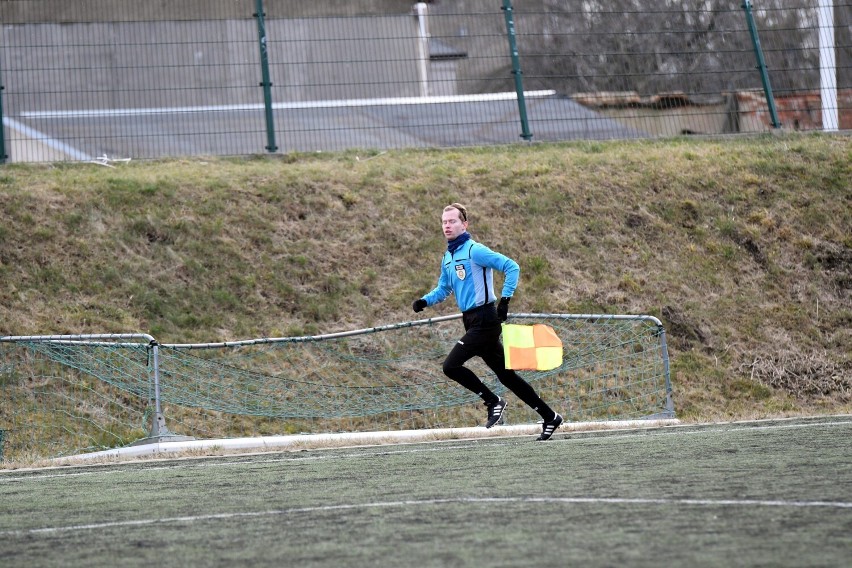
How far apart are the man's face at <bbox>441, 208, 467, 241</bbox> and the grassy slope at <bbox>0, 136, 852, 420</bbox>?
204 inches

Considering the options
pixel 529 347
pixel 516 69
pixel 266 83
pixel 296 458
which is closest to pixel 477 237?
pixel 516 69

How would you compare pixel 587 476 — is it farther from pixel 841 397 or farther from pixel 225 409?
pixel 841 397

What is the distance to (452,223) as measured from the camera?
9258 millimetres

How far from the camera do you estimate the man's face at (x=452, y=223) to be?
9.26 metres

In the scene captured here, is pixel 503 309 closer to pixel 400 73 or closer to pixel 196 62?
pixel 196 62

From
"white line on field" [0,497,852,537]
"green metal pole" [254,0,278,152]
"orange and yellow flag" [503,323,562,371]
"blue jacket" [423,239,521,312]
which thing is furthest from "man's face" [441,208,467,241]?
"green metal pole" [254,0,278,152]

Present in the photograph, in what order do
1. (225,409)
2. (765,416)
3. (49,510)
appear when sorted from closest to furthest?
1. (49,510)
2. (765,416)
3. (225,409)

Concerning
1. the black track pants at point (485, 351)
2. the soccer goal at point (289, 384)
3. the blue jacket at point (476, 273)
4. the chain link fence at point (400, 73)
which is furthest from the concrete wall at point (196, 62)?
the black track pants at point (485, 351)

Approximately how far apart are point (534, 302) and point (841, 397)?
407 centimetres

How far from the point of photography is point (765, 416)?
11.6 metres

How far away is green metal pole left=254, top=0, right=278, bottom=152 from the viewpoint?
59.7ft

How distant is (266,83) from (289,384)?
265 inches

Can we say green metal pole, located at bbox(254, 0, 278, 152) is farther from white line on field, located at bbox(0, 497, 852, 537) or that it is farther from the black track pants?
white line on field, located at bbox(0, 497, 852, 537)

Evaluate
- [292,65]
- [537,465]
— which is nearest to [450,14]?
[292,65]
